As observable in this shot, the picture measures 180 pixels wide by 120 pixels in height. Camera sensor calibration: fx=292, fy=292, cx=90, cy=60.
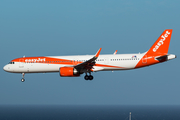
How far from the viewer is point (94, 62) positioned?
4134cm

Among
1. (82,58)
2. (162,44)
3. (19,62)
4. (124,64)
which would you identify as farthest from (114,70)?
(19,62)

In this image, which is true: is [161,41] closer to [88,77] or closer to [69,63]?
[88,77]

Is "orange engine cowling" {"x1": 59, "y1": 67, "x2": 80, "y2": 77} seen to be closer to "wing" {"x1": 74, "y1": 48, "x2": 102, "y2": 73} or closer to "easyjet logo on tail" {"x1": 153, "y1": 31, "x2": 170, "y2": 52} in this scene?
"wing" {"x1": 74, "y1": 48, "x2": 102, "y2": 73}

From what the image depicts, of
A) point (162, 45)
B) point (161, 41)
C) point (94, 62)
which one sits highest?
point (161, 41)

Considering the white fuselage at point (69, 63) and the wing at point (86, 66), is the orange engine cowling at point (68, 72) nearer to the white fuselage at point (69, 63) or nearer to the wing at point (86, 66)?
the wing at point (86, 66)

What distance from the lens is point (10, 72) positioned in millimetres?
46375

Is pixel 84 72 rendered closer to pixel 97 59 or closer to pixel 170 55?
pixel 97 59

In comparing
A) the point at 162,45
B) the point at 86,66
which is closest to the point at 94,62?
the point at 86,66

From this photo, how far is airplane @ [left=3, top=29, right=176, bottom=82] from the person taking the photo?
135 ft

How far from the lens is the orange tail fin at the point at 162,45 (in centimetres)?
4244

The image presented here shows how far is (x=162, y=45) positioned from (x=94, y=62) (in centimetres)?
1048

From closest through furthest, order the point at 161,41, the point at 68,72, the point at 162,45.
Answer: the point at 68,72, the point at 162,45, the point at 161,41

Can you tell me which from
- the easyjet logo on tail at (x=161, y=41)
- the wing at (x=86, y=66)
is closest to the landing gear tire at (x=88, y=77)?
the wing at (x=86, y=66)

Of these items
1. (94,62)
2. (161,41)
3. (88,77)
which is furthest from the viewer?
(88,77)
